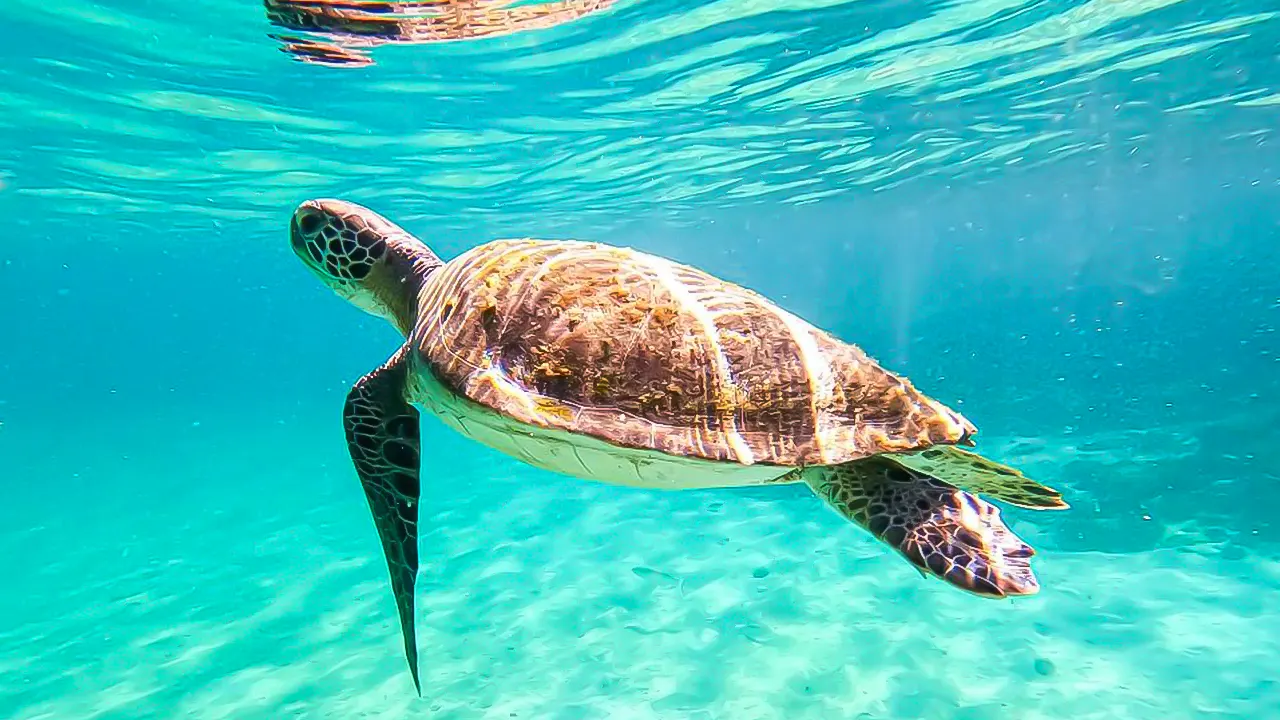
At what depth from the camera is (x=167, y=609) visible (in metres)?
10.4

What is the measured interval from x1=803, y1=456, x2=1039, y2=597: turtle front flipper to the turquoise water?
11.2ft

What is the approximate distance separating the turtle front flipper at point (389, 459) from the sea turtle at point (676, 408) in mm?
11

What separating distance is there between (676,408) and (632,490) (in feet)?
38.7

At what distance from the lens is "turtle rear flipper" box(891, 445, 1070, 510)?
10.3 ft

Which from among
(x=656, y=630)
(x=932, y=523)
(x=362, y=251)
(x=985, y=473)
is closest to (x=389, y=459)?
(x=362, y=251)

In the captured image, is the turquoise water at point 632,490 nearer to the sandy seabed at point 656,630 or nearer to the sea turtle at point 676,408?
the sandy seabed at point 656,630

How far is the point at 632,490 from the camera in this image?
47.8 feet

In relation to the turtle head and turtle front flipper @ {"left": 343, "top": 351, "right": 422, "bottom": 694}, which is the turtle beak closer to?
the turtle head

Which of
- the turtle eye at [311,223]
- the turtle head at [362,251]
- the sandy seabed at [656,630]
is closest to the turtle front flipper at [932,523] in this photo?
the turtle head at [362,251]

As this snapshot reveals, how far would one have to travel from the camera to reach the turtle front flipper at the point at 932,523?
9.32 ft

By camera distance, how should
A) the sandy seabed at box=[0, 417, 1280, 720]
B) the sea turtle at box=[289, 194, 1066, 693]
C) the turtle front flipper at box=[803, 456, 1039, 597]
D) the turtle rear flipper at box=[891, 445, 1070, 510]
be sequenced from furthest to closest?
the sandy seabed at box=[0, 417, 1280, 720]
the turtle rear flipper at box=[891, 445, 1070, 510]
the sea turtle at box=[289, 194, 1066, 693]
the turtle front flipper at box=[803, 456, 1039, 597]

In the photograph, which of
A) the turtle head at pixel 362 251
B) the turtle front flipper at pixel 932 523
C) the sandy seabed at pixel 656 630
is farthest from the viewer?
the sandy seabed at pixel 656 630

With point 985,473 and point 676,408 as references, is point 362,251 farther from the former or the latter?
point 985,473

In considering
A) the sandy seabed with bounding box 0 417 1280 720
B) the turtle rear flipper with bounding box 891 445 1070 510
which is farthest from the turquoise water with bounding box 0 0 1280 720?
the turtle rear flipper with bounding box 891 445 1070 510
